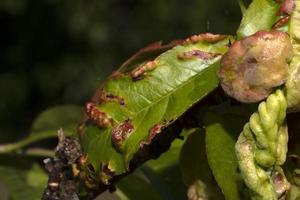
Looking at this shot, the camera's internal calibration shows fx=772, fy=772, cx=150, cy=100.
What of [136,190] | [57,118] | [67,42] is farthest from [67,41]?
[136,190]

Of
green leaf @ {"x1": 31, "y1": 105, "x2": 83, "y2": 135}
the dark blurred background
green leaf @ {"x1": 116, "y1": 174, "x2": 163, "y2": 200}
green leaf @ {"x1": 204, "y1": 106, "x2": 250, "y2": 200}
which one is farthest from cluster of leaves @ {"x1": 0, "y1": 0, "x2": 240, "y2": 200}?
green leaf @ {"x1": 204, "y1": 106, "x2": 250, "y2": 200}

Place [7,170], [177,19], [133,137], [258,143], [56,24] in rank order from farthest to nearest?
1. [56,24]
2. [177,19]
3. [7,170]
4. [133,137]
5. [258,143]

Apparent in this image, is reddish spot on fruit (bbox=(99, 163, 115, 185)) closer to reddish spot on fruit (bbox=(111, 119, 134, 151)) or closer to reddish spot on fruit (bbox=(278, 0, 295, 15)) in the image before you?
reddish spot on fruit (bbox=(111, 119, 134, 151))

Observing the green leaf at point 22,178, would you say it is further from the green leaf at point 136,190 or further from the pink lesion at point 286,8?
the pink lesion at point 286,8

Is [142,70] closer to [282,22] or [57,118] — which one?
[282,22]

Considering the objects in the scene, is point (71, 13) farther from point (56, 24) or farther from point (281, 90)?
point (281, 90)

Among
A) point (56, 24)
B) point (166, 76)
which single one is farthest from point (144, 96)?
point (56, 24)
